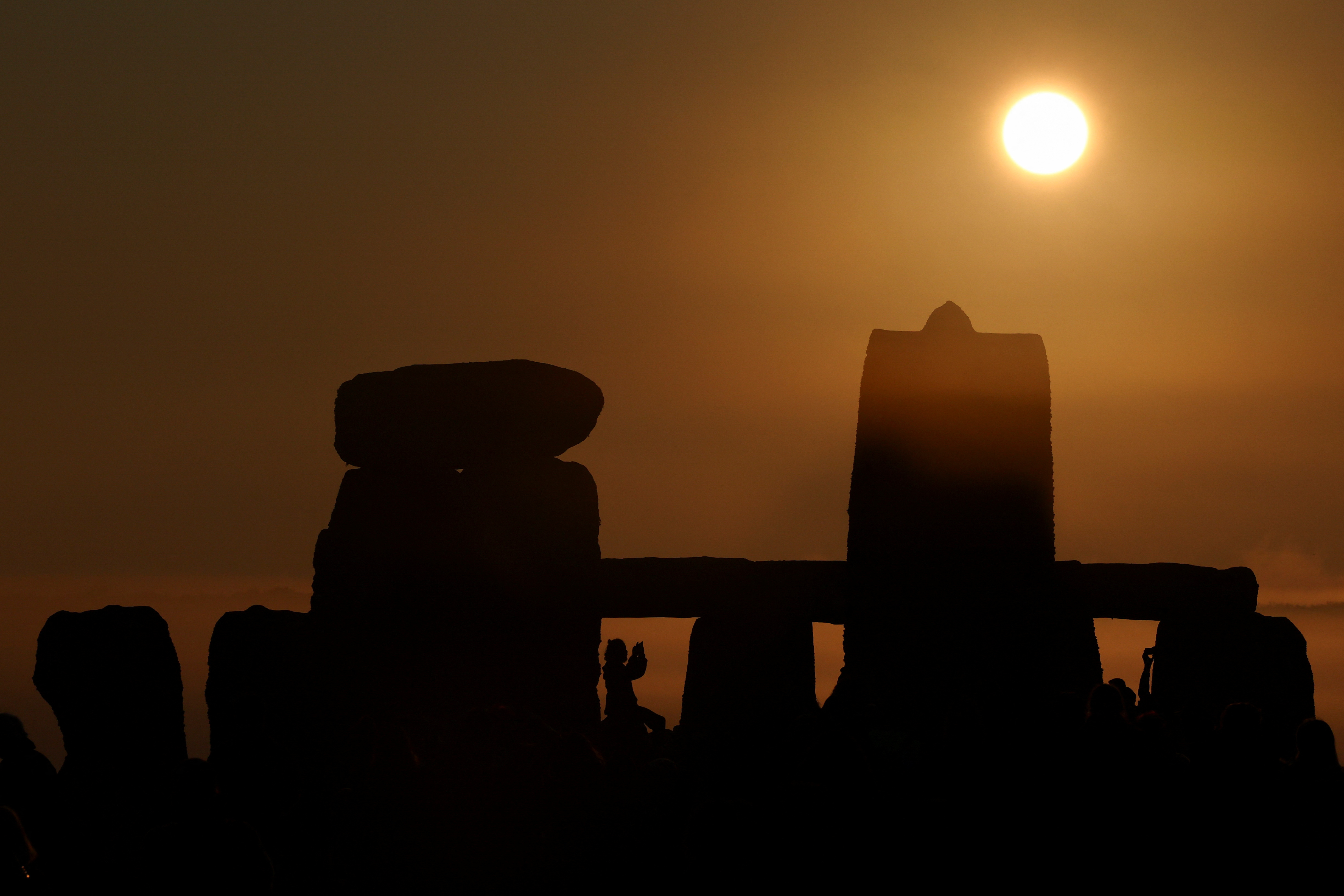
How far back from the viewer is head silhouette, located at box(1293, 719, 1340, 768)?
5.02 metres

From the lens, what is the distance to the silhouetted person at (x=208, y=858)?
3.96 meters

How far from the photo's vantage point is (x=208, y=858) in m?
3.99

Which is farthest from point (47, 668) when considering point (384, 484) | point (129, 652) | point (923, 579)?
point (923, 579)

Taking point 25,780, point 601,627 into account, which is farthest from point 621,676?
point 25,780

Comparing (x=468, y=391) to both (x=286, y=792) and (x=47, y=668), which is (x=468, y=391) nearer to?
(x=47, y=668)

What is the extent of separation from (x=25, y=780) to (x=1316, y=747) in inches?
202

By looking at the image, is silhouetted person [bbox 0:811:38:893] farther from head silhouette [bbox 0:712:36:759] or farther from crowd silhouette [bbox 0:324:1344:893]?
Answer: head silhouette [bbox 0:712:36:759]

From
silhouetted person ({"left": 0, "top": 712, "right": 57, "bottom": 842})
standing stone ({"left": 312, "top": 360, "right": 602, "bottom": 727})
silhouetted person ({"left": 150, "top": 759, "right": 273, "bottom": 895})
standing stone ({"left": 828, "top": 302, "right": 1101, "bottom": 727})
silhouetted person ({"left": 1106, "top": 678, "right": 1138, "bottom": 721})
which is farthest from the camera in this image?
standing stone ({"left": 312, "top": 360, "right": 602, "bottom": 727})

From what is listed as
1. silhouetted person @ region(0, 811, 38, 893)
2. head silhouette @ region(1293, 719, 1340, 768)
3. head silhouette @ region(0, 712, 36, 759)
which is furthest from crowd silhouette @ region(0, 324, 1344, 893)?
silhouetted person @ region(0, 811, 38, 893)

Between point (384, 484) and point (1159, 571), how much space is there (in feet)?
22.9

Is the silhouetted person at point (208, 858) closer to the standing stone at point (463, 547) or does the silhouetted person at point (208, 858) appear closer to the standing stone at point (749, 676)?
the standing stone at point (749, 676)

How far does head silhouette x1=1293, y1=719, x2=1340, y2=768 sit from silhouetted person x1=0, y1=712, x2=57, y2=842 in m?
4.99

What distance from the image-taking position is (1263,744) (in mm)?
5207

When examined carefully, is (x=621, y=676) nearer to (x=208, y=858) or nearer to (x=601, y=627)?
(x=601, y=627)
